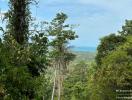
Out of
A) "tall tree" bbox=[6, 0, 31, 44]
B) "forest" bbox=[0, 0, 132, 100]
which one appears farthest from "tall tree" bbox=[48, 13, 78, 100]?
"tall tree" bbox=[6, 0, 31, 44]

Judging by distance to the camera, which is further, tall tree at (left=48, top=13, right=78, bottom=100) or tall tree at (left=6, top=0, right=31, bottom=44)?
tall tree at (left=48, top=13, right=78, bottom=100)

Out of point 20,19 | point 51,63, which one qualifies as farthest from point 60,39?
point 20,19

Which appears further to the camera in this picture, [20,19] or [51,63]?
[51,63]

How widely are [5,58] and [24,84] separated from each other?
1.22m

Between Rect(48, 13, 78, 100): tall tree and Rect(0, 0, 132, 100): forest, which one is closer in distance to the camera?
Rect(0, 0, 132, 100): forest

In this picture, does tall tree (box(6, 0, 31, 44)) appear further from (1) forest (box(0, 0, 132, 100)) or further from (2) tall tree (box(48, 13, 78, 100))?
(2) tall tree (box(48, 13, 78, 100))

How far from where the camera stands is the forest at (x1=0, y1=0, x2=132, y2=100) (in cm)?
1527

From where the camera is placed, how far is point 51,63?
60094mm

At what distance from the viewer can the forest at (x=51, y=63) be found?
15266mm

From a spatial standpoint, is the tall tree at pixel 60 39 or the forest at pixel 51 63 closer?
the forest at pixel 51 63

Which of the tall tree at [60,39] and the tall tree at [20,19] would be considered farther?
the tall tree at [60,39]

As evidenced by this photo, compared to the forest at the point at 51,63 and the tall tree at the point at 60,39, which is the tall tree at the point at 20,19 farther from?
the tall tree at the point at 60,39

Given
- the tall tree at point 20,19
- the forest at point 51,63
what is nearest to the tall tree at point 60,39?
the forest at point 51,63

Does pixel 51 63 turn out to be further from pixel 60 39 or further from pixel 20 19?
pixel 20 19
